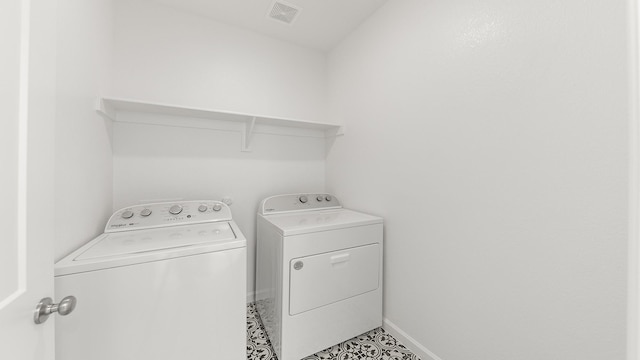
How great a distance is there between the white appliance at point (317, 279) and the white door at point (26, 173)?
0.93m

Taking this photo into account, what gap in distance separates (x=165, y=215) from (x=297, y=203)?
962mm

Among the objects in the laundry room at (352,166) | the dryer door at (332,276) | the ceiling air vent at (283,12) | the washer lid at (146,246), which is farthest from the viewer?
the ceiling air vent at (283,12)

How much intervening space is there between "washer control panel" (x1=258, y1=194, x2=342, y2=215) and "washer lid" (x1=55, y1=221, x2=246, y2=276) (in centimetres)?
48

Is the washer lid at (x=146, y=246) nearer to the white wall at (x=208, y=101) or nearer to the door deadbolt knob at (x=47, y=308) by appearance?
the door deadbolt knob at (x=47, y=308)

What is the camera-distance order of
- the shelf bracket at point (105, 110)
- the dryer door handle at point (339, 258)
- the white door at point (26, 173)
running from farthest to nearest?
the dryer door handle at point (339, 258) → the shelf bracket at point (105, 110) → the white door at point (26, 173)

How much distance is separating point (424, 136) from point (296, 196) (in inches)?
44.5

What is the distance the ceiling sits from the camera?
1.74 m

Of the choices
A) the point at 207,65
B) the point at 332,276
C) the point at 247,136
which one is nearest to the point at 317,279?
the point at 332,276

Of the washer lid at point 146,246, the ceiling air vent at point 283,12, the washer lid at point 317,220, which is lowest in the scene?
the washer lid at point 146,246

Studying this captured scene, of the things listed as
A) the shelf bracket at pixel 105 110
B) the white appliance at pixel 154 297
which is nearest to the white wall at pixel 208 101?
the shelf bracket at pixel 105 110

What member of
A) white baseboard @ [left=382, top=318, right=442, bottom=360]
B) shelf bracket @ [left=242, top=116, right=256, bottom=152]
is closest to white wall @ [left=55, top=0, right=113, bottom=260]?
shelf bracket @ [left=242, top=116, right=256, bottom=152]

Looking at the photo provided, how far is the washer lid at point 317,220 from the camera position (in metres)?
1.43

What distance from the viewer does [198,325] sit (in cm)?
105

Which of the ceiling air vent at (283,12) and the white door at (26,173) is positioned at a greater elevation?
the ceiling air vent at (283,12)
